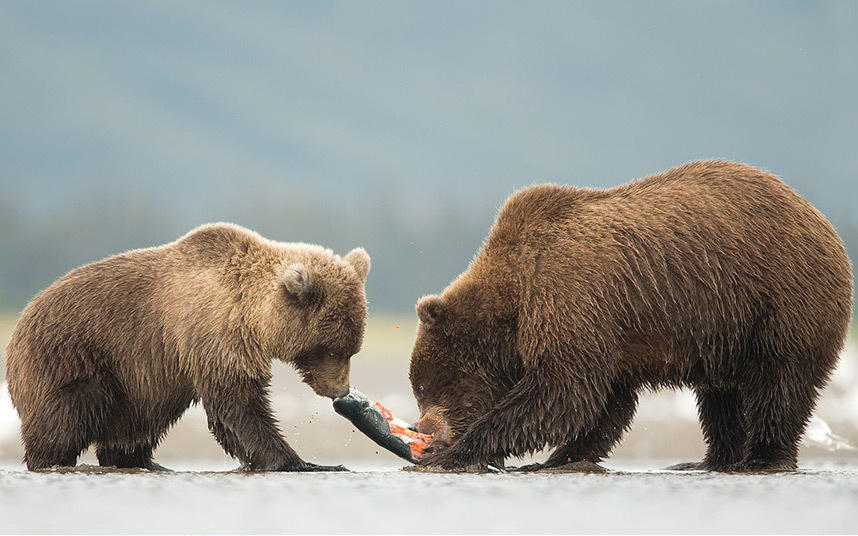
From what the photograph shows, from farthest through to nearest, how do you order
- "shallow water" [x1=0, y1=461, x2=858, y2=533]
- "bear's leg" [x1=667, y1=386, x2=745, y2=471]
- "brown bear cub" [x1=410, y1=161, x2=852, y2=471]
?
"bear's leg" [x1=667, y1=386, x2=745, y2=471]
"brown bear cub" [x1=410, y1=161, x2=852, y2=471]
"shallow water" [x1=0, y1=461, x2=858, y2=533]

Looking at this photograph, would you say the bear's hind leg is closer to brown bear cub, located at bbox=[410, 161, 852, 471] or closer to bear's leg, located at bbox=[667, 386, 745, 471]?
bear's leg, located at bbox=[667, 386, 745, 471]

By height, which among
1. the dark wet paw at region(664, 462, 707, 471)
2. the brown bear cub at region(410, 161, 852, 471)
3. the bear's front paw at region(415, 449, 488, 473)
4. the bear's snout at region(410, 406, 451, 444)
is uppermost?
the brown bear cub at region(410, 161, 852, 471)

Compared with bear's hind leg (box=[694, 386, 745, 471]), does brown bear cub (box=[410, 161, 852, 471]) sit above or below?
above

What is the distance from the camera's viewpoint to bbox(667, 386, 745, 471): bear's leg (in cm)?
938

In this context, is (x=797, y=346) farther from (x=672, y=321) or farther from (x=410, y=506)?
(x=410, y=506)

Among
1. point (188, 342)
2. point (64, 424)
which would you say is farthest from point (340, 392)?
point (64, 424)

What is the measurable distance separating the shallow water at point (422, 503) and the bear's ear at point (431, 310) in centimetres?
117

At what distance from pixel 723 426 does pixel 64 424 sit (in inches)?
196

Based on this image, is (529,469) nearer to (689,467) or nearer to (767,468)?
(689,467)

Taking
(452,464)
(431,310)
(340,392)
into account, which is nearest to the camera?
(452,464)

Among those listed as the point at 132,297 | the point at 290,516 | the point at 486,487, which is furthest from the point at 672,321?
the point at 132,297

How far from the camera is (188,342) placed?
845 cm

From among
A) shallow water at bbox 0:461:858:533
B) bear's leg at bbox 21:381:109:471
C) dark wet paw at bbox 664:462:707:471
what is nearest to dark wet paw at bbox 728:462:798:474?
shallow water at bbox 0:461:858:533

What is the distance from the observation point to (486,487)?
743cm
